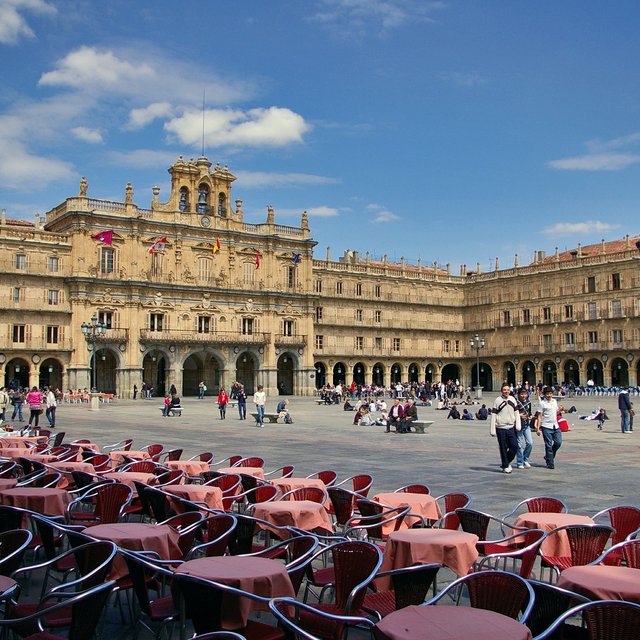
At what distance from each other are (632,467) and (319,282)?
51.1m

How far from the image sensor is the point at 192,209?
185 feet

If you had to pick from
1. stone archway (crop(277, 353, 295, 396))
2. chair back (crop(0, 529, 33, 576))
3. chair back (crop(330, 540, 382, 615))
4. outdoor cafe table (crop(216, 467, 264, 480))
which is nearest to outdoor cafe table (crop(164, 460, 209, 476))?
outdoor cafe table (crop(216, 467, 264, 480))

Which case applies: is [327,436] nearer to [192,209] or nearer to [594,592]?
[594,592]

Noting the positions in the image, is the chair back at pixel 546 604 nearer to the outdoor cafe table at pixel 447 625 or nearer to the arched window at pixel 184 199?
the outdoor cafe table at pixel 447 625

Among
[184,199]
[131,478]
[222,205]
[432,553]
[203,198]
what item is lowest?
[432,553]

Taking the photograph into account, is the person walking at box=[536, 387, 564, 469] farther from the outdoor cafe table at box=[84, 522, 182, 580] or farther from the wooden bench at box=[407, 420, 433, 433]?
the outdoor cafe table at box=[84, 522, 182, 580]

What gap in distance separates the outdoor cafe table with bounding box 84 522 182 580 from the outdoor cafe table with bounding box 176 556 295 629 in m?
0.82

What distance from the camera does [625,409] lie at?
74.9 ft

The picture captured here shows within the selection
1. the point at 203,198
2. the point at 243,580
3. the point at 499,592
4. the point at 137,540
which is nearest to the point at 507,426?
the point at 137,540

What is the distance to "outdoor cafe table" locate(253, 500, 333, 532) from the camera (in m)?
7.76

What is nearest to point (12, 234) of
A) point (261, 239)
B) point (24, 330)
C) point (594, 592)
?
point (24, 330)

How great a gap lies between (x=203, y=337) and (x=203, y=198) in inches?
421

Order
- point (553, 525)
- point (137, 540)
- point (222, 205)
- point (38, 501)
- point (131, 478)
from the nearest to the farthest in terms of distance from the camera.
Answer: point (137, 540) → point (553, 525) → point (38, 501) → point (131, 478) → point (222, 205)

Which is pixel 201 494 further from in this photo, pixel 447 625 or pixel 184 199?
pixel 184 199
